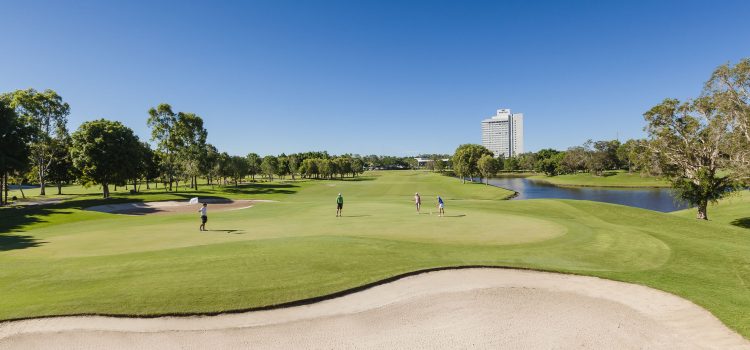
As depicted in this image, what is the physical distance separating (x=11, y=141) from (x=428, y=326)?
55.9 metres

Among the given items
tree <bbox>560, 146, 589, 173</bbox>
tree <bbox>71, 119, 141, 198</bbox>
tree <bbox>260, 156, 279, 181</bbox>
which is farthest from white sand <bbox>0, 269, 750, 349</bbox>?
tree <bbox>560, 146, 589, 173</bbox>

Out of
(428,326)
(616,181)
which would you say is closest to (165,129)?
(428,326)

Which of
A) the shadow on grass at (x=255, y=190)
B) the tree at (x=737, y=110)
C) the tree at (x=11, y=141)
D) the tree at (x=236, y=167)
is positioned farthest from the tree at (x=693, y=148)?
the tree at (x=236, y=167)

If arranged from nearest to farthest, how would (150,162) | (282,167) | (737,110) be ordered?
(737,110) < (150,162) < (282,167)

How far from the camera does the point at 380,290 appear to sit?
41.7 feet

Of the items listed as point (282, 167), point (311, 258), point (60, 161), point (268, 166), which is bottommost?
point (311, 258)

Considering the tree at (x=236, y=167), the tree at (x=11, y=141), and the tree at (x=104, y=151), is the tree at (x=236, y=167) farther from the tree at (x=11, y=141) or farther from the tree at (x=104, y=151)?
the tree at (x=11, y=141)

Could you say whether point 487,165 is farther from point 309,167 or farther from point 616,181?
point 309,167

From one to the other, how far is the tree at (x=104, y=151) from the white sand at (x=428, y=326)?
181 ft

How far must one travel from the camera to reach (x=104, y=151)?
53906mm

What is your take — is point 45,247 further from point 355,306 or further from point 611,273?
point 611,273

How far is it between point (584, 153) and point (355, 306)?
180 meters

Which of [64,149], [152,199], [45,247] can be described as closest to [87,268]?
[45,247]

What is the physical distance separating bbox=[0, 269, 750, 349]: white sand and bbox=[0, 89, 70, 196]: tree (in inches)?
2133
